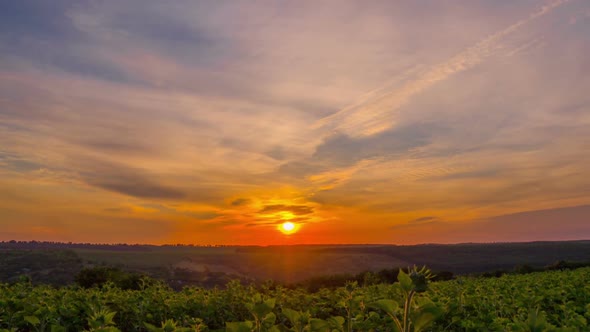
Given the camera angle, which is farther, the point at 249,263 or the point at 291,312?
the point at 249,263

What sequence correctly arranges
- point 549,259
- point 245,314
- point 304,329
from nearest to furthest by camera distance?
point 304,329
point 245,314
point 549,259

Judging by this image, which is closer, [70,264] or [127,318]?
[127,318]

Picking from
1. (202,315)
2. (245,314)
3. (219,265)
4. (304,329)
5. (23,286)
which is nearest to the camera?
(304,329)

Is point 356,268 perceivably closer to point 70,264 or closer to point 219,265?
point 219,265

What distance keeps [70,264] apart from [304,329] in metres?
63.4

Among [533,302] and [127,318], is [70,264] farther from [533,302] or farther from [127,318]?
[533,302]

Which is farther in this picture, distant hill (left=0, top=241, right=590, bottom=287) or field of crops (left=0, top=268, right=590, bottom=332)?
distant hill (left=0, top=241, right=590, bottom=287)

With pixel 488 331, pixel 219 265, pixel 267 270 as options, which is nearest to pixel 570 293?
pixel 488 331

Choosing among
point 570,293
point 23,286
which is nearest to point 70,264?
point 23,286

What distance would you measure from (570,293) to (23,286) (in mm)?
13204

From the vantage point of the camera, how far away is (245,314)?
9.88 m

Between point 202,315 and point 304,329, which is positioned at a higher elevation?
point 304,329

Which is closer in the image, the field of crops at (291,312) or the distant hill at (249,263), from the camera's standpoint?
the field of crops at (291,312)

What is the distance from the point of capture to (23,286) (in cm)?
1082
